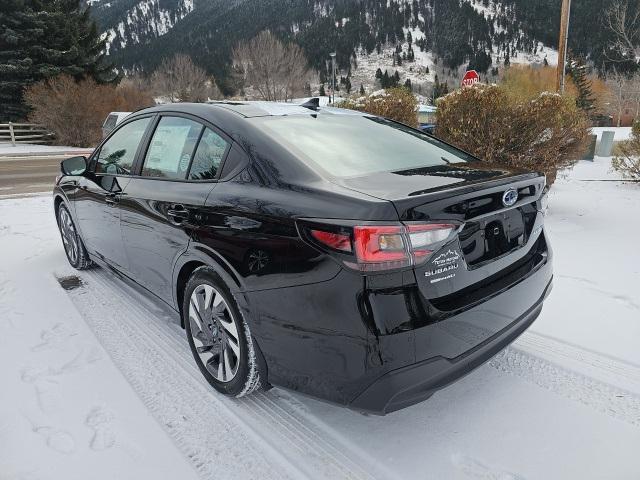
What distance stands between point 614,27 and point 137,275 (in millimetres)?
25749

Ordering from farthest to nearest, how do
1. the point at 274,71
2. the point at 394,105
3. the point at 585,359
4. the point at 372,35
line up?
the point at 372,35 < the point at 274,71 < the point at 394,105 < the point at 585,359

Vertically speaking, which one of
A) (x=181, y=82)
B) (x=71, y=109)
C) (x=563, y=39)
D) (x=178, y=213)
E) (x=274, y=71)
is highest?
(x=274, y=71)

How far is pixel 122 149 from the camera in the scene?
3.53 m

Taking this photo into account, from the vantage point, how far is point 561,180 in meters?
9.42

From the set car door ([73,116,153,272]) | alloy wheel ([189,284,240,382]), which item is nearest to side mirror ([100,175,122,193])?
car door ([73,116,153,272])

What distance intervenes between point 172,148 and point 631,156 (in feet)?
27.1

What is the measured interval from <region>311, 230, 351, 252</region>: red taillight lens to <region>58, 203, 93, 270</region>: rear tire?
3.38 metres

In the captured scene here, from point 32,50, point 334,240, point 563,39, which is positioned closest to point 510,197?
point 334,240

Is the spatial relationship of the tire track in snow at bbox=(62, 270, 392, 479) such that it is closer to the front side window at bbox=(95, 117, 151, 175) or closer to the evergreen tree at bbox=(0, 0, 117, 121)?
the front side window at bbox=(95, 117, 151, 175)

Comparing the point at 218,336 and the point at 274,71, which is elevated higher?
the point at 274,71

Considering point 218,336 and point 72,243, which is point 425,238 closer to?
point 218,336

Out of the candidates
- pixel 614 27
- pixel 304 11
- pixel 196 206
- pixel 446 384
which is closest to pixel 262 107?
pixel 196 206

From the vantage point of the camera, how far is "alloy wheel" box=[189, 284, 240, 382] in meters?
2.36

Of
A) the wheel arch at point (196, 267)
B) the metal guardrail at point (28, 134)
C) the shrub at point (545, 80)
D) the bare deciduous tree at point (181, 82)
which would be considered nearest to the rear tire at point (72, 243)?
the wheel arch at point (196, 267)
